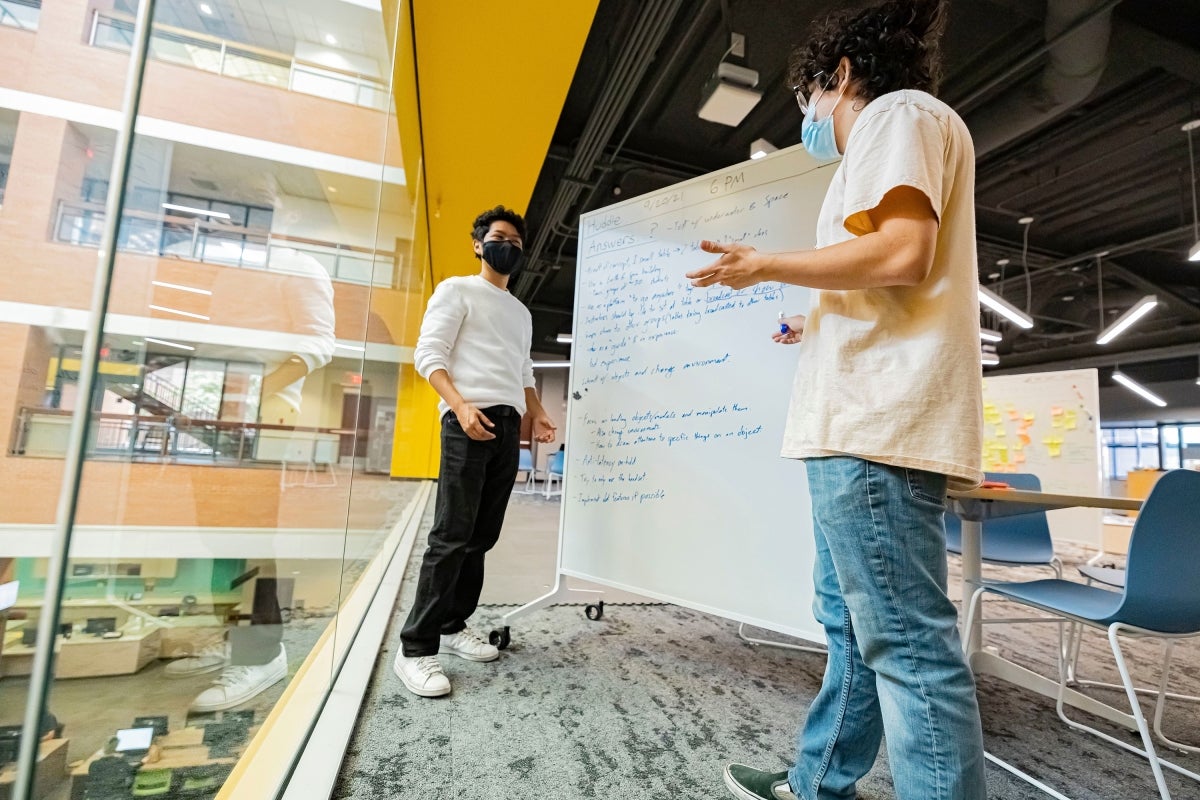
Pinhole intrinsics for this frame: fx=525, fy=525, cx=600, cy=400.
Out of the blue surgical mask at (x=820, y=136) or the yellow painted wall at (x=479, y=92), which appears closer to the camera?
the blue surgical mask at (x=820, y=136)

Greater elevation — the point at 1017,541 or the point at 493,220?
the point at 493,220

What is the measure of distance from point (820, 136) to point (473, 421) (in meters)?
1.07

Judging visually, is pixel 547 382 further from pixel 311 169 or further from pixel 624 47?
pixel 311 169

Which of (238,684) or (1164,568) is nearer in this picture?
(238,684)

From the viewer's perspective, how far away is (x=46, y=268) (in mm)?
414

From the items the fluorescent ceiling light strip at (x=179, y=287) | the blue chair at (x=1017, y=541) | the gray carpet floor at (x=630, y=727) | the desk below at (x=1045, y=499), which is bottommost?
the gray carpet floor at (x=630, y=727)

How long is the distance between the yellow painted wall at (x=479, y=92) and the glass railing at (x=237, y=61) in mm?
493

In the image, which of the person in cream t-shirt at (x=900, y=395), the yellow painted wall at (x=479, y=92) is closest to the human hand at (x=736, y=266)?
the person in cream t-shirt at (x=900, y=395)

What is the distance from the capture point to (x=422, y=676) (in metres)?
1.39

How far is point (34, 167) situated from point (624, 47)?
11.2ft

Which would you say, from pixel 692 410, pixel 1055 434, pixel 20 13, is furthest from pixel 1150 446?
pixel 20 13

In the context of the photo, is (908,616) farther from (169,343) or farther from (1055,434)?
(1055,434)

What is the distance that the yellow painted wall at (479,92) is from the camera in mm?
2336

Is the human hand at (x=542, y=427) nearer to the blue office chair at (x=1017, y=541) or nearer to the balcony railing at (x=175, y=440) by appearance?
the balcony railing at (x=175, y=440)
